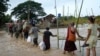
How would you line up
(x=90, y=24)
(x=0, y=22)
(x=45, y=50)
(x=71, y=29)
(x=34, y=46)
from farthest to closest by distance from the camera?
1. (x=0, y=22)
2. (x=34, y=46)
3. (x=45, y=50)
4. (x=71, y=29)
5. (x=90, y=24)

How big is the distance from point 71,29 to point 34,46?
5.72 meters

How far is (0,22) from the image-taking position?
218 ft

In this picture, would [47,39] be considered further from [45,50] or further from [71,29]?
[71,29]

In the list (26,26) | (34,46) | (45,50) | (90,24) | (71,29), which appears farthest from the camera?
(26,26)

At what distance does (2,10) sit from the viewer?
6706cm

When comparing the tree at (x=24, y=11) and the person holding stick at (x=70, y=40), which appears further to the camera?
the tree at (x=24, y=11)

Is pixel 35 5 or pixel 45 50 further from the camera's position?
pixel 35 5

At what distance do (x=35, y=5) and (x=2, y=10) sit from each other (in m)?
23.0

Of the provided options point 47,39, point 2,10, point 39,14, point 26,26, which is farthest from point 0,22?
point 47,39

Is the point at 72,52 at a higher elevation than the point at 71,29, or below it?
below

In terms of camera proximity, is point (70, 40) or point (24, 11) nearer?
point (70, 40)

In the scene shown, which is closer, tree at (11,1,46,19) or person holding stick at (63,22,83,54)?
person holding stick at (63,22,83,54)

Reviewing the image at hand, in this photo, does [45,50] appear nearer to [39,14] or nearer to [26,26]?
[26,26]

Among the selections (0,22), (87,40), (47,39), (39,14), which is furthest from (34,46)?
(39,14)
